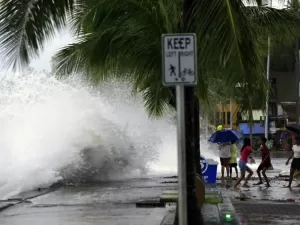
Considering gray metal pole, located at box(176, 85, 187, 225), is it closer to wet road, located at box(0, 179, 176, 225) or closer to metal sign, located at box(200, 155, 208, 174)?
wet road, located at box(0, 179, 176, 225)

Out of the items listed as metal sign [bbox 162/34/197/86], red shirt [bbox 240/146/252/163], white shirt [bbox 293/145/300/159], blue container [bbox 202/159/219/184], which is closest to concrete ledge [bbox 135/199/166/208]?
blue container [bbox 202/159/219/184]

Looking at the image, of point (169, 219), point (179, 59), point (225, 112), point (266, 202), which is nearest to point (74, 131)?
point (266, 202)

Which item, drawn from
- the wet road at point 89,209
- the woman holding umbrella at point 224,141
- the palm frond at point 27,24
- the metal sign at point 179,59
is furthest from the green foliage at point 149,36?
the woman holding umbrella at point 224,141

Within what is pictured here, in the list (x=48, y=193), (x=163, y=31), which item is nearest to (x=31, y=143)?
(x=48, y=193)

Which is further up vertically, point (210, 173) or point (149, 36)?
point (149, 36)

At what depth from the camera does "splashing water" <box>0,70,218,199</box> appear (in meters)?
19.4

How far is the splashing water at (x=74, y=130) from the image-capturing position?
19359 millimetres

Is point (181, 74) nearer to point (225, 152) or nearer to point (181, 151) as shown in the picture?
point (181, 151)

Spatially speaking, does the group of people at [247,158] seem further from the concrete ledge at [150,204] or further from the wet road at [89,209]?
the concrete ledge at [150,204]

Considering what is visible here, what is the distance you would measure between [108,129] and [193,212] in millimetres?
13572

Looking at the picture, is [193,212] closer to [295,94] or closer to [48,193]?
[48,193]

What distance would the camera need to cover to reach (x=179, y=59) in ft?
19.0

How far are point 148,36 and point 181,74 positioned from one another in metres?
3.11

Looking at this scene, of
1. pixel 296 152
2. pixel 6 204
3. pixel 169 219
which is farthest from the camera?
pixel 296 152
